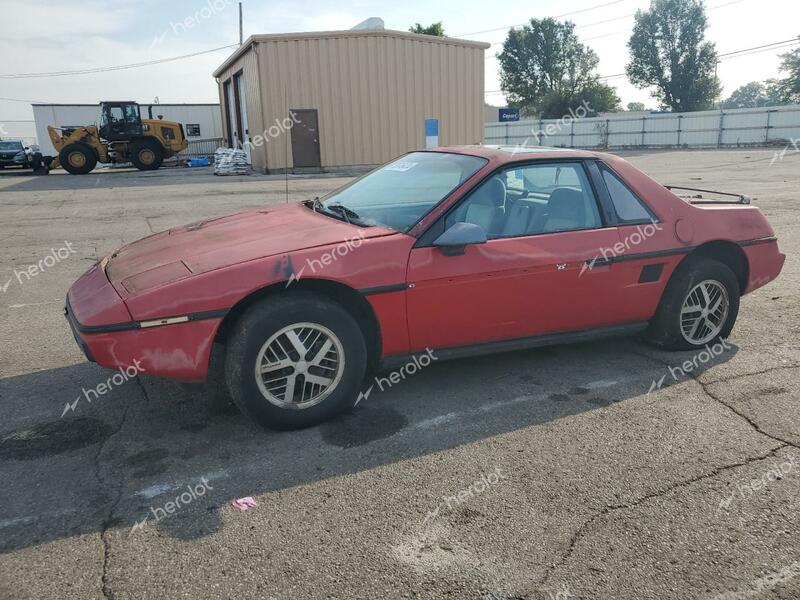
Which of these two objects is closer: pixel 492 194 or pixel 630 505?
pixel 630 505

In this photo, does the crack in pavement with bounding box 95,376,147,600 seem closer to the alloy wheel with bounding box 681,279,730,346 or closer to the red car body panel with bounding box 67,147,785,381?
the red car body panel with bounding box 67,147,785,381

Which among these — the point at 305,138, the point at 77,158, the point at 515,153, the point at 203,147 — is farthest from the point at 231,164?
the point at 515,153

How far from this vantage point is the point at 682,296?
4.36 metres

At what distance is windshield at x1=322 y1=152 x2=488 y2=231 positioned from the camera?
3805 mm

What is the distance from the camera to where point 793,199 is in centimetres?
1302

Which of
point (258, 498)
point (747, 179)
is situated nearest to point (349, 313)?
point (258, 498)

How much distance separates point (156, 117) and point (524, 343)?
44.1 metres

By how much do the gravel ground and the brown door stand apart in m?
21.3

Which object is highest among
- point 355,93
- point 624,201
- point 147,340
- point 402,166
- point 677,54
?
point 677,54

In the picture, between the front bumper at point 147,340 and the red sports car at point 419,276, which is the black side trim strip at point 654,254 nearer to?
the red sports car at point 419,276

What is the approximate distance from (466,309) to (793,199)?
1219 centimetres

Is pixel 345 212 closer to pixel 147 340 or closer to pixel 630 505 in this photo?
pixel 147 340

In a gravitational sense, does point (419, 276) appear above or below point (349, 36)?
below

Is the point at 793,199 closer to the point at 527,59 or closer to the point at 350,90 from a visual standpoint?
the point at 350,90
